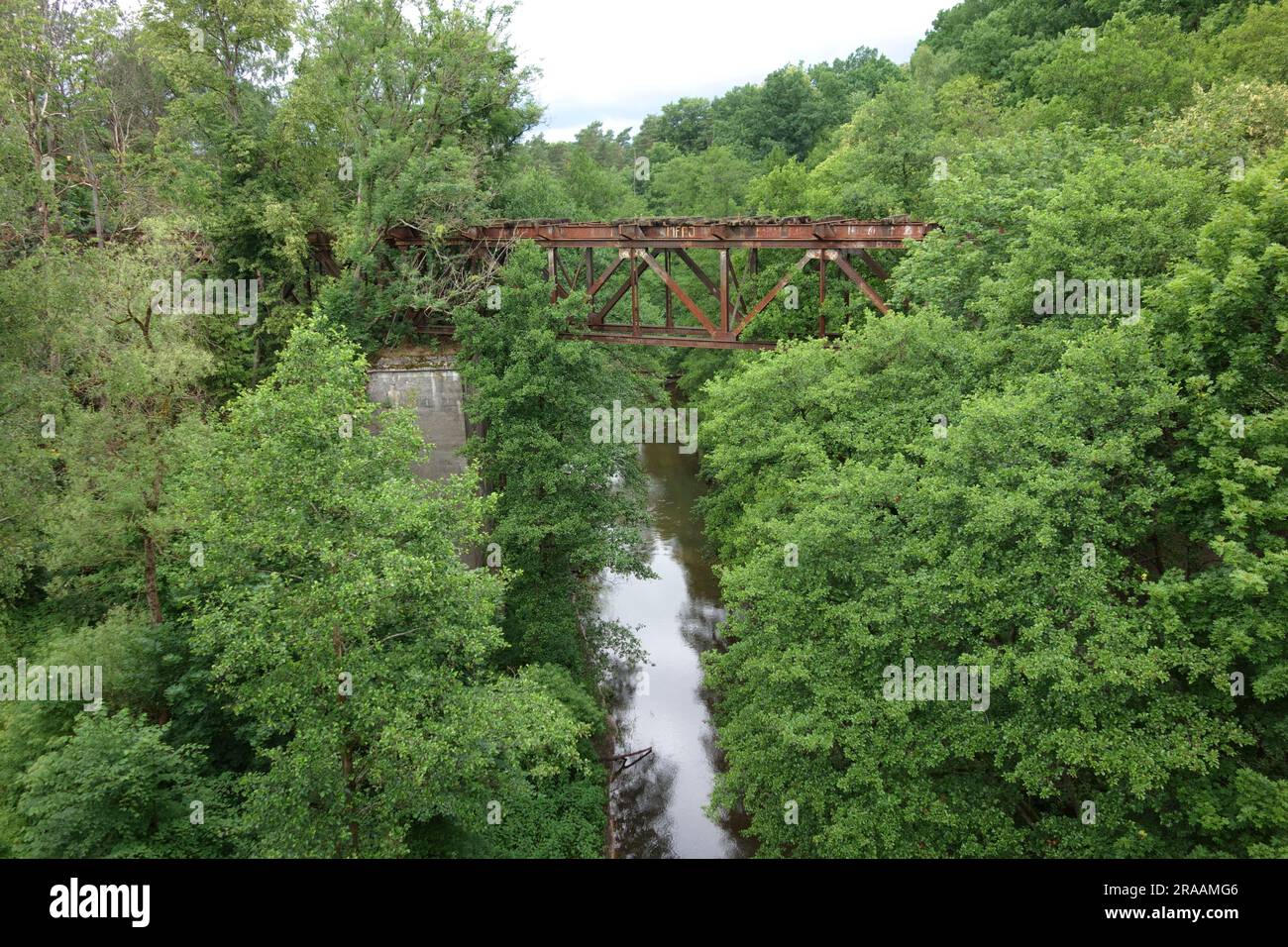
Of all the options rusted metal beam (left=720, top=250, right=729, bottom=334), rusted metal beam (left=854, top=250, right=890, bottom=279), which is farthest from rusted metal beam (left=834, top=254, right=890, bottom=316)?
rusted metal beam (left=720, top=250, right=729, bottom=334)

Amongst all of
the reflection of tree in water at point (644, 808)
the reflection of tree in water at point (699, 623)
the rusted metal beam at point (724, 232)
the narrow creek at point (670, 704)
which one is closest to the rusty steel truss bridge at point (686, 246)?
the rusted metal beam at point (724, 232)

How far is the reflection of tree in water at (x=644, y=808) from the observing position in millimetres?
17875

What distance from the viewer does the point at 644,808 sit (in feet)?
62.3

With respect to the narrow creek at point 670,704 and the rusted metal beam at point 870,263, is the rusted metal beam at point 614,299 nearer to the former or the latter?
the rusted metal beam at point 870,263

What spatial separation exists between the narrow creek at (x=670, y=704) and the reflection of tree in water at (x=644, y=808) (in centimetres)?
2

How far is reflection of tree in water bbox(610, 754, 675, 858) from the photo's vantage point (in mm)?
17875

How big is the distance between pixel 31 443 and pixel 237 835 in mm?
8175

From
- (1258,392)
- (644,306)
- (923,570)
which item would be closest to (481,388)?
(644,306)

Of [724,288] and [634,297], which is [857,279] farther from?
[634,297]

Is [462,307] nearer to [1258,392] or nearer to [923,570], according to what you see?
[923,570]

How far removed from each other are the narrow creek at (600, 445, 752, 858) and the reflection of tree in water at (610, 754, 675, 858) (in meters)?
0.02

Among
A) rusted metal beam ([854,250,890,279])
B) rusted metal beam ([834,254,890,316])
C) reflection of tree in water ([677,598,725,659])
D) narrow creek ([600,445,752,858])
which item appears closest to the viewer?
rusted metal beam ([834,254,890,316])

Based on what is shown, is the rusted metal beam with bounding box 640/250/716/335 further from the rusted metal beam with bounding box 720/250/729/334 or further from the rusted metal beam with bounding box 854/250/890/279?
the rusted metal beam with bounding box 854/250/890/279

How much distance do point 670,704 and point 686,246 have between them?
13.2 meters
